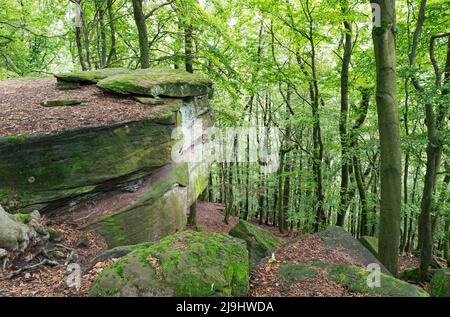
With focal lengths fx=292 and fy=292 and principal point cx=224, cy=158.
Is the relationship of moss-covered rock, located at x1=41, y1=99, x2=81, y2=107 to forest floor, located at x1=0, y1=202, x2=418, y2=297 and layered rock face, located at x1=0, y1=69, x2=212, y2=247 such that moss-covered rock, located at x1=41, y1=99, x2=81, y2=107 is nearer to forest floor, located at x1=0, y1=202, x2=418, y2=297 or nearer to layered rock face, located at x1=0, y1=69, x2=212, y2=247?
layered rock face, located at x1=0, y1=69, x2=212, y2=247

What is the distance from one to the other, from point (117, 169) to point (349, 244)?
5689mm

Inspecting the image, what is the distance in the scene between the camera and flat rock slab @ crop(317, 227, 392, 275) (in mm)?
6359

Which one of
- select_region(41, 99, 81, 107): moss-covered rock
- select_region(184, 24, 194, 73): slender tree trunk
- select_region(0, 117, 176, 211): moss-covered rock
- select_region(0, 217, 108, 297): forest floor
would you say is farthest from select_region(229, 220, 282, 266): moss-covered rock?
select_region(184, 24, 194, 73): slender tree trunk

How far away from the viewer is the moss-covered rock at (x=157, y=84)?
828cm

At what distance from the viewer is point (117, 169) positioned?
21.6 ft

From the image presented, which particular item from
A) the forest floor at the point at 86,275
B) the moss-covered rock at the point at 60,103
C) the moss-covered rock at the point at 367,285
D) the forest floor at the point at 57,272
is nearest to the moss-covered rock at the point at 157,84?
the moss-covered rock at the point at 60,103

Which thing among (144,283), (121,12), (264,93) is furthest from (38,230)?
(264,93)

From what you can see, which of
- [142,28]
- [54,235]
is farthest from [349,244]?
[142,28]

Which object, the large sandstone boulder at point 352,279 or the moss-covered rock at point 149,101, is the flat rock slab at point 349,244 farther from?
the moss-covered rock at point 149,101

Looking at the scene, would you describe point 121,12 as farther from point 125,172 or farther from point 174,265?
point 174,265

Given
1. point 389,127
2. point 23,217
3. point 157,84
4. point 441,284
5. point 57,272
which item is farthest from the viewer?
point 157,84

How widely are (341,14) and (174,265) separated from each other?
9.26 meters

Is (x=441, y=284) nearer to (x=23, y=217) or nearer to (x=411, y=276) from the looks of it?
(x=411, y=276)
